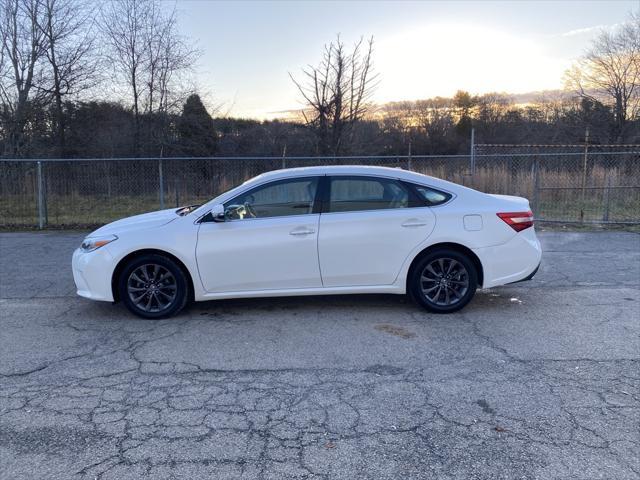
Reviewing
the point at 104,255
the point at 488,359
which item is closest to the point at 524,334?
the point at 488,359

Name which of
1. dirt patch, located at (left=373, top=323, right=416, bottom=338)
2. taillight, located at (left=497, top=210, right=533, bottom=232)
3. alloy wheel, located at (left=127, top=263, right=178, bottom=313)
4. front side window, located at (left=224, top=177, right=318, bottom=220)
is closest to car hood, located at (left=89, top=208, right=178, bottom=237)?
alloy wheel, located at (left=127, top=263, right=178, bottom=313)

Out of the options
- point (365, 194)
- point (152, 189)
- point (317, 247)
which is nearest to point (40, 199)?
point (152, 189)

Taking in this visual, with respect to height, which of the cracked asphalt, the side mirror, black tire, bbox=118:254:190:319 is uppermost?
the side mirror

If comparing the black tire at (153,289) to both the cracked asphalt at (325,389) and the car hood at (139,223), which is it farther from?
the car hood at (139,223)

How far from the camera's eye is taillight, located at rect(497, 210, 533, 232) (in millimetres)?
5551

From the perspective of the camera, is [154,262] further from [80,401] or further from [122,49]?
[122,49]

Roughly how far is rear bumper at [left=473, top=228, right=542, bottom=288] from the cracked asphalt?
42 centimetres

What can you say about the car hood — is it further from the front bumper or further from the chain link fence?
the chain link fence

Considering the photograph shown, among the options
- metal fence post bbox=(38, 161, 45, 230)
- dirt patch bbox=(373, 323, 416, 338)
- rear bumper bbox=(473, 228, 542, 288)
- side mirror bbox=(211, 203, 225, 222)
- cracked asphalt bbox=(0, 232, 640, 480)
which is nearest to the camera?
cracked asphalt bbox=(0, 232, 640, 480)

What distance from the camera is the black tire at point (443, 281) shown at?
5516 millimetres

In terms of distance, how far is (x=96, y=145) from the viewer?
20.5 meters

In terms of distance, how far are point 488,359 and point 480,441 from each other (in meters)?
1.35

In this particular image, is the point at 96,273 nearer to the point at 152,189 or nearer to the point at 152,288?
the point at 152,288

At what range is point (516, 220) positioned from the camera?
5.57 m
